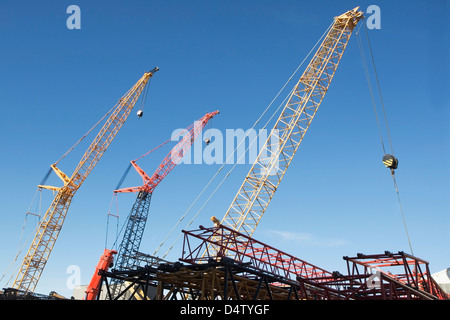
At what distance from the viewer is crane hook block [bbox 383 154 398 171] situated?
35.2 meters

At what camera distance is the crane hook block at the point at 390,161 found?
116 ft

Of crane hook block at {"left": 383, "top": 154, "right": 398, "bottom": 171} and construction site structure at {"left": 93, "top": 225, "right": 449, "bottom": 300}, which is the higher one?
→ crane hook block at {"left": 383, "top": 154, "right": 398, "bottom": 171}

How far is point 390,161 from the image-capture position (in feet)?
116

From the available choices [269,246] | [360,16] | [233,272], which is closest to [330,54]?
[360,16]

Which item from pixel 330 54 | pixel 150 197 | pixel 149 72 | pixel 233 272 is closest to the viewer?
pixel 233 272

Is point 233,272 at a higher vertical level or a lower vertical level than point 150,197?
lower

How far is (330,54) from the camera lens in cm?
5494

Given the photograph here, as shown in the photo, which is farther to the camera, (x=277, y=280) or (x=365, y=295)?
(x=277, y=280)

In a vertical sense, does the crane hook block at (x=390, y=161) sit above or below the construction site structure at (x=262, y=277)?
above
